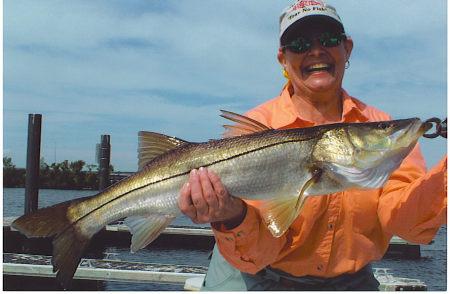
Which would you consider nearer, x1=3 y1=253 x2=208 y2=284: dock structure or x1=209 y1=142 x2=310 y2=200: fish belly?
x1=209 y1=142 x2=310 y2=200: fish belly

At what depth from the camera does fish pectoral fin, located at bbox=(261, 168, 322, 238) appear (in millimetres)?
2533

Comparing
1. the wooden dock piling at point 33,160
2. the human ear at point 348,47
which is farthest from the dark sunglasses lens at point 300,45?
the wooden dock piling at point 33,160

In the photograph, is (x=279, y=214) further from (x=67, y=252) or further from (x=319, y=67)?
(x=67, y=252)

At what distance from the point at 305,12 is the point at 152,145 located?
1476 millimetres

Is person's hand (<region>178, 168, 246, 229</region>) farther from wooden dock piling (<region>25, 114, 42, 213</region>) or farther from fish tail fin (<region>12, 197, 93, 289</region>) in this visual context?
wooden dock piling (<region>25, 114, 42, 213</region>)

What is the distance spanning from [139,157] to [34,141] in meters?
10.4

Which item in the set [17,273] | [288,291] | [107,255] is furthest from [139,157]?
[107,255]

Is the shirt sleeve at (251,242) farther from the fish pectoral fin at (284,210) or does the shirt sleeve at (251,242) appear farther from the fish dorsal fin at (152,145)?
the fish dorsal fin at (152,145)

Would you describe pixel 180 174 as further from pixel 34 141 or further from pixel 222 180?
pixel 34 141

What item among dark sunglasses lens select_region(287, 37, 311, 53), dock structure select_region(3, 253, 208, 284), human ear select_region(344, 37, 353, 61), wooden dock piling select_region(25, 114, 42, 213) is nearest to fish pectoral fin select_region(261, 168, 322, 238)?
dark sunglasses lens select_region(287, 37, 311, 53)

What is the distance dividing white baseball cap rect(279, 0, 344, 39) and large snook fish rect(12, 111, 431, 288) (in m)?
0.89

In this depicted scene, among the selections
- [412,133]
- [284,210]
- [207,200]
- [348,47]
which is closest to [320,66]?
[348,47]

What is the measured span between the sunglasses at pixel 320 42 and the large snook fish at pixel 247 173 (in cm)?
73

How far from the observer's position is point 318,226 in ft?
9.82
